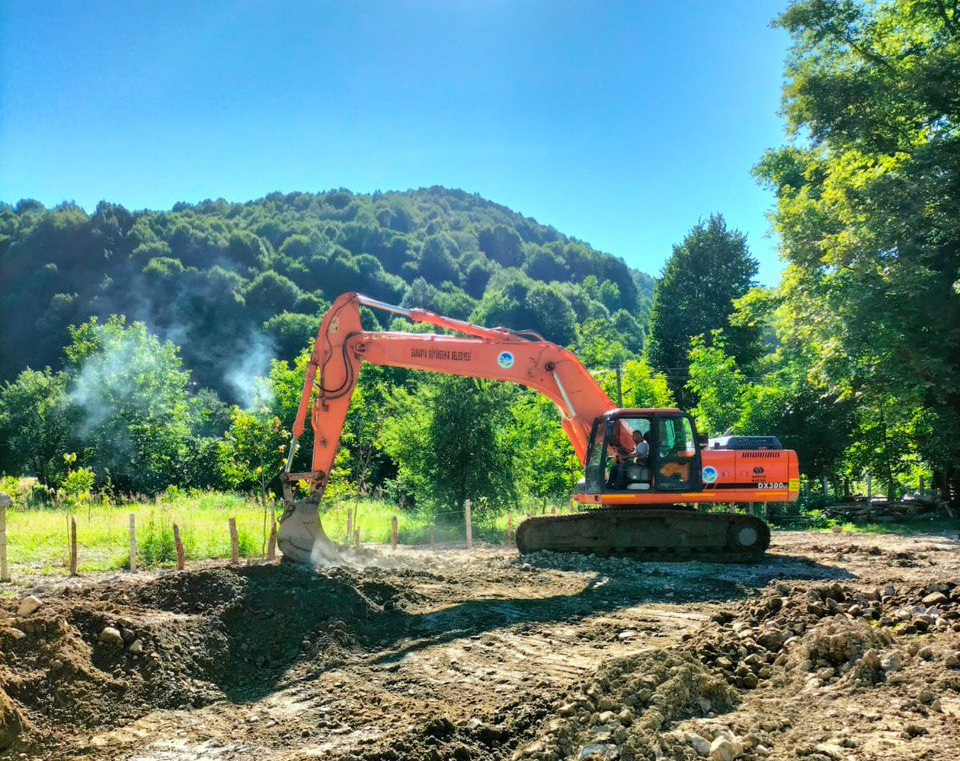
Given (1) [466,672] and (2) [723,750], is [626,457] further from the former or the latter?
(2) [723,750]

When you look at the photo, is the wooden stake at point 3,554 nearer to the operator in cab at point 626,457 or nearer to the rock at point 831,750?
the operator in cab at point 626,457

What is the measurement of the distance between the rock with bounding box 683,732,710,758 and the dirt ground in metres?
0.01

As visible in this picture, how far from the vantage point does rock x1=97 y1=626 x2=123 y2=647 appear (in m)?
6.25

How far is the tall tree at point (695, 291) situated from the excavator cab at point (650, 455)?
29855mm

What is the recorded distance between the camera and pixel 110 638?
20.6 ft

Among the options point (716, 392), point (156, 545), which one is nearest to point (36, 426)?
point (156, 545)

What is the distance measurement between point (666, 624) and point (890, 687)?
301 cm

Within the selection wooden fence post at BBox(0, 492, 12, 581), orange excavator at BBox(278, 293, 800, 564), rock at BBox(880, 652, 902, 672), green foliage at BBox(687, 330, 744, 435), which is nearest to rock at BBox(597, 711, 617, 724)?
rock at BBox(880, 652, 902, 672)

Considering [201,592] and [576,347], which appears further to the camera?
[576,347]

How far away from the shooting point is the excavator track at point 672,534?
1222 centimetres

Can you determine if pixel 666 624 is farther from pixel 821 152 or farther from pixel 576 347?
pixel 576 347

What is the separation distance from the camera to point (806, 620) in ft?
22.6

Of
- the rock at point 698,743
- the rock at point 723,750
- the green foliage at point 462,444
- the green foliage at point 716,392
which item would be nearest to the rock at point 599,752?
the rock at point 698,743

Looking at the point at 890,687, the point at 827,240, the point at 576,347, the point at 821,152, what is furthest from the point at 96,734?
the point at 576,347
